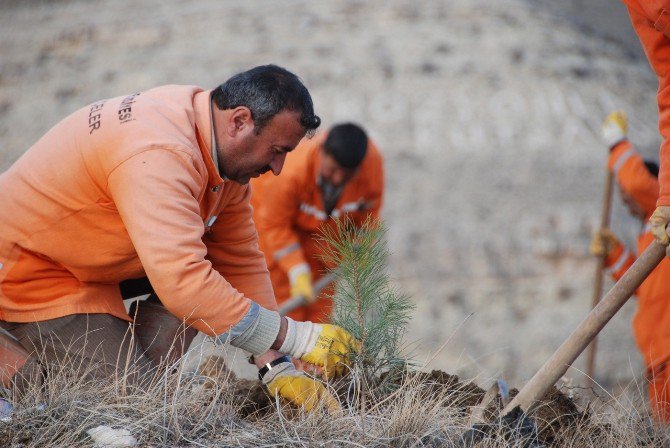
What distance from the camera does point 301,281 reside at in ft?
18.0

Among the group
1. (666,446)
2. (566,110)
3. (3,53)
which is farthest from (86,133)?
(3,53)

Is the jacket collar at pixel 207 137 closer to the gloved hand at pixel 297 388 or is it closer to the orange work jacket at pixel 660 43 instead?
the gloved hand at pixel 297 388

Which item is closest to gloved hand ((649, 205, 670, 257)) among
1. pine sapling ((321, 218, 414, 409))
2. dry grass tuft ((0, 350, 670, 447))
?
dry grass tuft ((0, 350, 670, 447))

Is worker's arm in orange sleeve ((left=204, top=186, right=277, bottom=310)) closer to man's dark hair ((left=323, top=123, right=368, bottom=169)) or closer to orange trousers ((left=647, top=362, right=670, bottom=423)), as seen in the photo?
orange trousers ((left=647, top=362, right=670, bottom=423))

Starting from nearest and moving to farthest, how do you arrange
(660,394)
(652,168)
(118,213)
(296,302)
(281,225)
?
(118,213)
(660,394)
(652,168)
(296,302)
(281,225)

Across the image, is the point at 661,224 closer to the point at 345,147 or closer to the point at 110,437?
the point at 110,437

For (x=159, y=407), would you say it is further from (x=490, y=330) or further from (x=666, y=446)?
(x=490, y=330)

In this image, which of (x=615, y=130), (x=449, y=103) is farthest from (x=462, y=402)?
(x=449, y=103)

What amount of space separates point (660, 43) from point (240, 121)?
1564 mm

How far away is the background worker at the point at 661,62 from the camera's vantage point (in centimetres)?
276

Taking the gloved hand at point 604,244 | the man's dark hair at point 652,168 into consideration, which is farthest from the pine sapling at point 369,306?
the gloved hand at point 604,244

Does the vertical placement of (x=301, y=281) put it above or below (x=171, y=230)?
below

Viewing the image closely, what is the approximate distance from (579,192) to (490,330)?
2.58 m

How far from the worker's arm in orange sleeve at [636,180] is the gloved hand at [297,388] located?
287 cm
